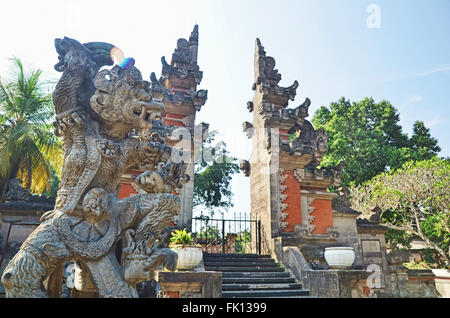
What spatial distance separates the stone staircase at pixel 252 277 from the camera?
6.27m

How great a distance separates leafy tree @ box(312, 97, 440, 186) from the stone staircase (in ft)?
36.1

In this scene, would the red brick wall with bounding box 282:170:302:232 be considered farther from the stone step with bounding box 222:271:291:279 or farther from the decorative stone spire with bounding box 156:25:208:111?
the decorative stone spire with bounding box 156:25:208:111

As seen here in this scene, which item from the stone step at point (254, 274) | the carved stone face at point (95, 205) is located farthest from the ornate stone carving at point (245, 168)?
the carved stone face at point (95, 205)

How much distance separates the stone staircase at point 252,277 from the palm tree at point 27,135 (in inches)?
239

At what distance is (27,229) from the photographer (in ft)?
21.2

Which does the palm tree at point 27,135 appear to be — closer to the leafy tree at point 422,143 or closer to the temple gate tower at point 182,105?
the temple gate tower at point 182,105

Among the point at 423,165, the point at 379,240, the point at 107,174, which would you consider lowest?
the point at 379,240

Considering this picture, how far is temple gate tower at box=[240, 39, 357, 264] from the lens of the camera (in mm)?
8836

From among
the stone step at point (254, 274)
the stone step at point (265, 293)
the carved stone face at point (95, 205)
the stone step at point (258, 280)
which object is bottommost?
the stone step at point (265, 293)

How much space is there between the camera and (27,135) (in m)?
8.84

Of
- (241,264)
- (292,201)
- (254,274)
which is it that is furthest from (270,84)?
(254,274)
